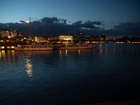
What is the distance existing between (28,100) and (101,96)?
20.4 feet

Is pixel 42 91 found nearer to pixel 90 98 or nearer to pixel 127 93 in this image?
pixel 90 98

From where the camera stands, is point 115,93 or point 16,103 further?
point 115,93

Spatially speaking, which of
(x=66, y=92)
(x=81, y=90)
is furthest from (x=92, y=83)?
(x=66, y=92)

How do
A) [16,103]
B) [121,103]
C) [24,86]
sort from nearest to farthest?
[121,103] < [16,103] < [24,86]

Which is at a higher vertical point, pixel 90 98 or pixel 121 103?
pixel 121 103

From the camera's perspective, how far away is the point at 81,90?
16234 millimetres

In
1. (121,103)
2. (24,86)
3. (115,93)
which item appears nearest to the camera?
(121,103)

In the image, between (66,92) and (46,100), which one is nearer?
(46,100)

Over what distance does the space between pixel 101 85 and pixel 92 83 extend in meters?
1.24

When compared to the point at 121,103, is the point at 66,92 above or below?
below

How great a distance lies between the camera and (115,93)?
50.2 ft

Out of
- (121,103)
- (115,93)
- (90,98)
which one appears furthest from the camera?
(115,93)

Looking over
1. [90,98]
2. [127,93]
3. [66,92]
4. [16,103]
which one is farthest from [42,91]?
[127,93]

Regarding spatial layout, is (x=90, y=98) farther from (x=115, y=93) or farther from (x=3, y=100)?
(x=3, y=100)
